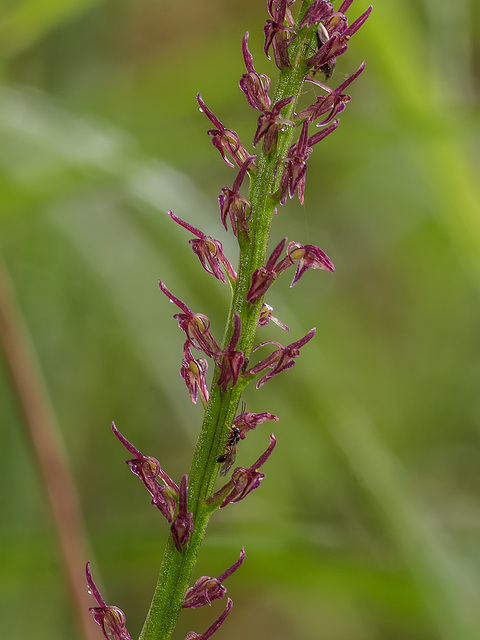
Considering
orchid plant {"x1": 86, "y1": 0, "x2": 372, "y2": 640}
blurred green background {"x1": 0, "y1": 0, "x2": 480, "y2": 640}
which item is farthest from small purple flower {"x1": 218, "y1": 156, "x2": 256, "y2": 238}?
blurred green background {"x1": 0, "y1": 0, "x2": 480, "y2": 640}

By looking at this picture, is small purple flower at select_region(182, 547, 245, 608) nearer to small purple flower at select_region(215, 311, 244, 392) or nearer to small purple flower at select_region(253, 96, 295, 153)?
small purple flower at select_region(215, 311, 244, 392)

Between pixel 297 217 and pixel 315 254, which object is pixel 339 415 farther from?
Answer: pixel 297 217

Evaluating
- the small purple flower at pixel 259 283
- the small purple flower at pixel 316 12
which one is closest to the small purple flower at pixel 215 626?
the small purple flower at pixel 259 283

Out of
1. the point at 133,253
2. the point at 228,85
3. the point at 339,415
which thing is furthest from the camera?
the point at 133,253

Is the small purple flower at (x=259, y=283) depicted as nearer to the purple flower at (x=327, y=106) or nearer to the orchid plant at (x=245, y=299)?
the orchid plant at (x=245, y=299)

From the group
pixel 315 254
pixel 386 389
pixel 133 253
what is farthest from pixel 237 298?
pixel 386 389

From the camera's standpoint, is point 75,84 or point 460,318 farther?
point 460,318
